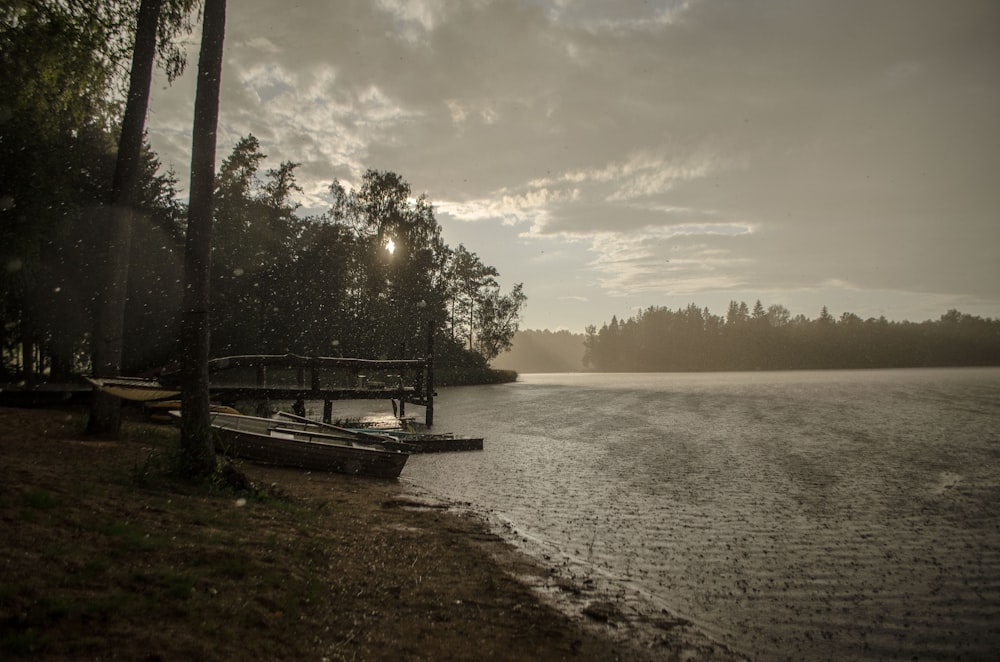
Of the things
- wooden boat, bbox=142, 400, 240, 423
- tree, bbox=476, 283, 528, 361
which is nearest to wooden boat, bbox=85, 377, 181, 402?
wooden boat, bbox=142, 400, 240, 423

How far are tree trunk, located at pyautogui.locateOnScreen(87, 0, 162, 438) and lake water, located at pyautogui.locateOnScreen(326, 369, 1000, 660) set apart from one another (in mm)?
6839

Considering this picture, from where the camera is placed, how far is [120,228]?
12023mm

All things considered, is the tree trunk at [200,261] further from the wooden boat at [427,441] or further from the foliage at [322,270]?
the foliage at [322,270]

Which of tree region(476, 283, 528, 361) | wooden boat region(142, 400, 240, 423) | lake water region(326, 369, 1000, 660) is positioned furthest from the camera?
tree region(476, 283, 528, 361)

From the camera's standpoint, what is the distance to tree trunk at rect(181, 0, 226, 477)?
8.73 metres

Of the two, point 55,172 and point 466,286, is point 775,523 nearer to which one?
point 55,172

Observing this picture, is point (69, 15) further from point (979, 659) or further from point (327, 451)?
point (979, 659)

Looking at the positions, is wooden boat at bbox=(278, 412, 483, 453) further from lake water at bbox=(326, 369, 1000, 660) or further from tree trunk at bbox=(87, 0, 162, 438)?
tree trunk at bbox=(87, 0, 162, 438)

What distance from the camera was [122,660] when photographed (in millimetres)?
3578

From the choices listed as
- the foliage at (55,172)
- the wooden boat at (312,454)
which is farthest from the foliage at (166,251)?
the wooden boat at (312,454)

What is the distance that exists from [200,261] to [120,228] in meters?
4.78

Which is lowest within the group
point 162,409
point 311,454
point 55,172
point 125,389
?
point 311,454

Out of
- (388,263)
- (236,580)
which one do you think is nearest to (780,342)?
(388,263)

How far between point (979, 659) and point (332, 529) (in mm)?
7539
